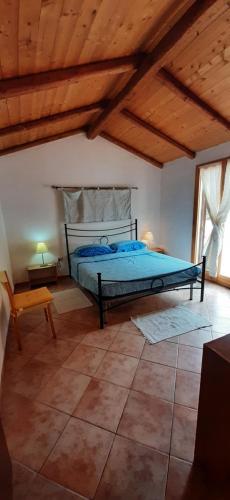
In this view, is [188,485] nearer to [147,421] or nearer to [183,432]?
[183,432]

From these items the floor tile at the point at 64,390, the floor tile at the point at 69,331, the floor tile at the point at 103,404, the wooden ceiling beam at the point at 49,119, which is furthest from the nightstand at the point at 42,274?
the floor tile at the point at 103,404

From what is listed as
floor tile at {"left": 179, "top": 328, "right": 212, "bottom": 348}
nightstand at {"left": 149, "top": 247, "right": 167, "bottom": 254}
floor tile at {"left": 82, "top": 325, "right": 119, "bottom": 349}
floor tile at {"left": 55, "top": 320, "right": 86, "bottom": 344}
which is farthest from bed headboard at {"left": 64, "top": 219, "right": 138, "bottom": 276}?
floor tile at {"left": 179, "top": 328, "right": 212, "bottom": 348}

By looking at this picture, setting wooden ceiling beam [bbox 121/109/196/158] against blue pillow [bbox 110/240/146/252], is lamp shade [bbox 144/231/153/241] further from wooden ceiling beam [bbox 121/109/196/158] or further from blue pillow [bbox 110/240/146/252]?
wooden ceiling beam [bbox 121/109/196/158]

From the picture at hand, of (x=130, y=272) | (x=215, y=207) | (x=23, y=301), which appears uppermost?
(x=215, y=207)

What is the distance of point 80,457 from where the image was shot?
1.35 meters

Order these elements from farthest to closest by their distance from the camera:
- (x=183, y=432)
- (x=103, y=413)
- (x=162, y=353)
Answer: (x=162, y=353), (x=103, y=413), (x=183, y=432)

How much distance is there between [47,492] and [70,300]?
2.45 metres

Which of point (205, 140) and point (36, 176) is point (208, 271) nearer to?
point (205, 140)

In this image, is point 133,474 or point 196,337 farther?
point 196,337

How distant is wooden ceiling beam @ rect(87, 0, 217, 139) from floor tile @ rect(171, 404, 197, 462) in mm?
3043

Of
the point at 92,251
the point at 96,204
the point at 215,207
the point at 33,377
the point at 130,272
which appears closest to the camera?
the point at 33,377

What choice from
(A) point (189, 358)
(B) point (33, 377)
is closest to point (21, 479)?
(B) point (33, 377)

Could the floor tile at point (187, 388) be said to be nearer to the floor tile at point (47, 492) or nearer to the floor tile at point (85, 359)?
the floor tile at point (85, 359)

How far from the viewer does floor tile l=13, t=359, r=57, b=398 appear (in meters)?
1.85
